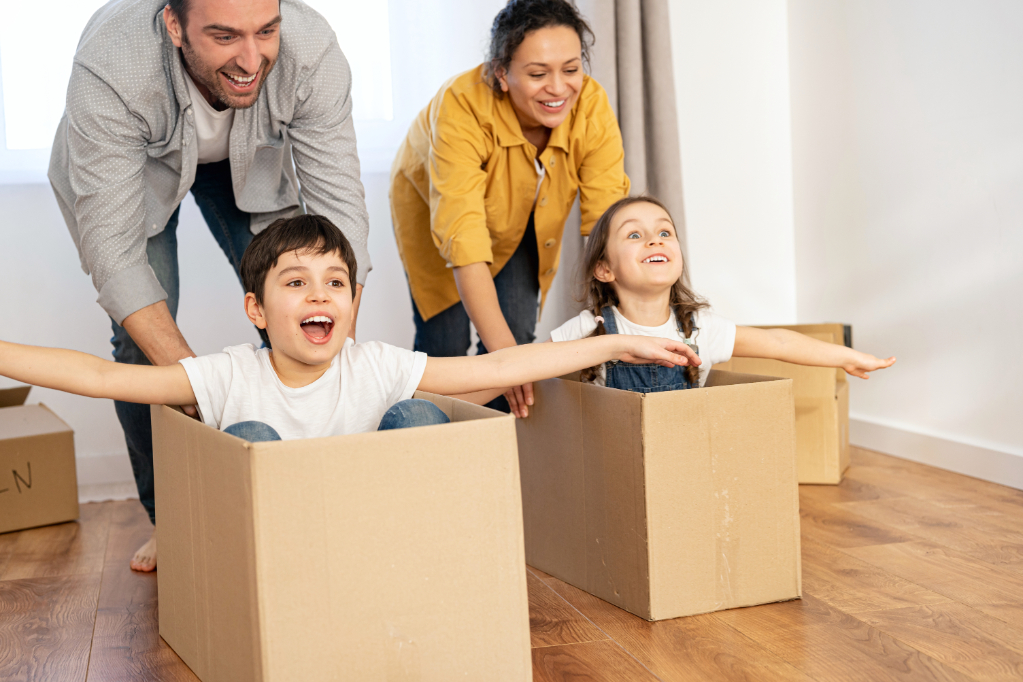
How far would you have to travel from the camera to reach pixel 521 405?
4.71ft

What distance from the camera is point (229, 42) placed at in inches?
51.4

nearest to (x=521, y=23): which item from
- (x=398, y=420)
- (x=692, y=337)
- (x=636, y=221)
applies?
(x=636, y=221)

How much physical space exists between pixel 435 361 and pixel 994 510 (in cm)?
119

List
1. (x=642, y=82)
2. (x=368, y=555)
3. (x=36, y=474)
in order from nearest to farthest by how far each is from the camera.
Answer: (x=368, y=555) < (x=36, y=474) < (x=642, y=82)

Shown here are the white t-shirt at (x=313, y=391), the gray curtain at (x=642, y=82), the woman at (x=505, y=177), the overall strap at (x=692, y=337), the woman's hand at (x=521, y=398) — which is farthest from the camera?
Answer: the gray curtain at (x=642, y=82)

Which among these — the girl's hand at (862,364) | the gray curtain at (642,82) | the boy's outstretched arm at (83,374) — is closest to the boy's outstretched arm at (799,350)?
the girl's hand at (862,364)

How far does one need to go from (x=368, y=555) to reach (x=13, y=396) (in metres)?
1.59

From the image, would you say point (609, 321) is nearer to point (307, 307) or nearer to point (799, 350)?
point (799, 350)

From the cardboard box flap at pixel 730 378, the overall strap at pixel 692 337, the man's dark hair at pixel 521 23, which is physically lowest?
the cardboard box flap at pixel 730 378

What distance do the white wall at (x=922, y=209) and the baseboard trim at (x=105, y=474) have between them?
6.46 ft

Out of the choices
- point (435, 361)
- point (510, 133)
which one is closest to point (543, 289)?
point (510, 133)

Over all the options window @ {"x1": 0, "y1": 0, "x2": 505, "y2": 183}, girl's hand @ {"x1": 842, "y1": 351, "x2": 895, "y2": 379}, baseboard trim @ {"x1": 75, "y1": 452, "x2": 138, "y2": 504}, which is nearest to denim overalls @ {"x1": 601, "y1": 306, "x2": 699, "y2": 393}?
girl's hand @ {"x1": 842, "y1": 351, "x2": 895, "y2": 379}

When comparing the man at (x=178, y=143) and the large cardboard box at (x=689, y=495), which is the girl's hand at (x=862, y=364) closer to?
the large cardboard box at (x=689, y=495)

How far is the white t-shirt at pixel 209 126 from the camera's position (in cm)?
143
